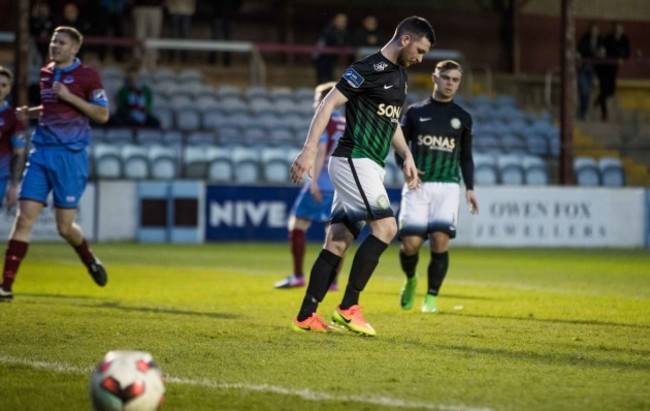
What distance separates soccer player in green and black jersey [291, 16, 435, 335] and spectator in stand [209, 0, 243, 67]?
20764 mm

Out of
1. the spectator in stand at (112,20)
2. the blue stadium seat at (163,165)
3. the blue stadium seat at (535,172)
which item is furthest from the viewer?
the spectator in stand at (112,20)

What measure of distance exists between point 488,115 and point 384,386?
72.6ft

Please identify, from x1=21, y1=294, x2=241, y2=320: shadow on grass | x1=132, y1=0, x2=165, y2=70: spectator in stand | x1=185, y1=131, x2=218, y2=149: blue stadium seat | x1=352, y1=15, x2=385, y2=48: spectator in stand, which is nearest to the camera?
x1=21, y1=294, x2=241, y2=320: shadow on grass

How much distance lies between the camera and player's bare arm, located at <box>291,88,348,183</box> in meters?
8.01

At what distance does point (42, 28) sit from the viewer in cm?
2503

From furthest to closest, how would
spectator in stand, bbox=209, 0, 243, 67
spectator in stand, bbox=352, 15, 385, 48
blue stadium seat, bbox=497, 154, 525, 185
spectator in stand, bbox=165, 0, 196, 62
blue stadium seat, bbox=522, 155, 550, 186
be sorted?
spectator in stand, bbox=209, 0, 243, 67
spectator in stand, bbox=165, 0, 196, 62
spectator in stand, bbox=352, 15, 385, 48
blue stadium seat, bbox=522, 155, 550, 186
blue stadium seat, bbox=497, 154, 525, 185

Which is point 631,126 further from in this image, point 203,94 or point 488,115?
point 203,94

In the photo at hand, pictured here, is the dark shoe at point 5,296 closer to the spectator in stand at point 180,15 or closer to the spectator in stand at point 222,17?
the spectator in stand at point 180,15

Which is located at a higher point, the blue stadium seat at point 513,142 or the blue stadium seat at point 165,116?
the blue stadium seat at point 165,116

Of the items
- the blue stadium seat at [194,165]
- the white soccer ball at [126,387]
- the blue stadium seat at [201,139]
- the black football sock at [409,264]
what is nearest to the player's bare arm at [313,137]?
the white soccer ball at [126,387]

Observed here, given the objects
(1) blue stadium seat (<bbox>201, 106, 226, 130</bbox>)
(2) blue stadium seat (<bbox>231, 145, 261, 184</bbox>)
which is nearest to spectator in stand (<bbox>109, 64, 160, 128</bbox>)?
(1) blue stadium seat (<bbox>201, 106, 226, 130</bbox>)

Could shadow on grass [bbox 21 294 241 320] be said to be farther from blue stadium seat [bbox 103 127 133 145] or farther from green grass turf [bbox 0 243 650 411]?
blue stadium seat [bbox 103 127 133 145]

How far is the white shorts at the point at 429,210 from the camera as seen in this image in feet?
35.7

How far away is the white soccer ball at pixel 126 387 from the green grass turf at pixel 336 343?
1.38 feet
